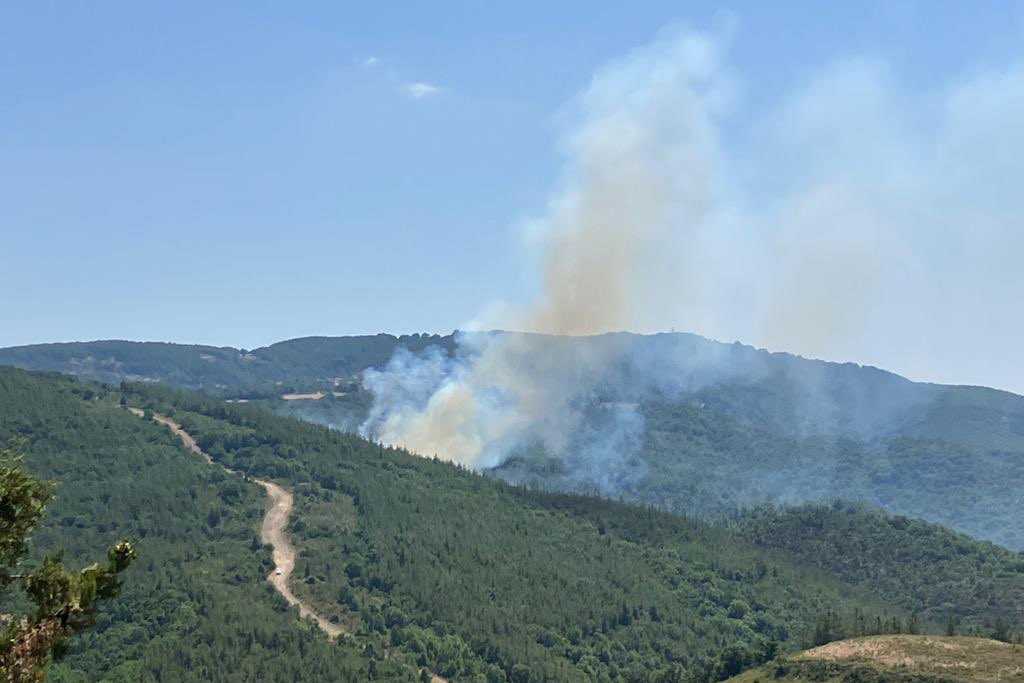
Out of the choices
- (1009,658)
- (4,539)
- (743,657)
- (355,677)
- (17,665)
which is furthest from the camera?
(355,677)

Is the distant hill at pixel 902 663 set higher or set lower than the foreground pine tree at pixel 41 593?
lower

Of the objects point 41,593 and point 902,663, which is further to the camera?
point 902,663

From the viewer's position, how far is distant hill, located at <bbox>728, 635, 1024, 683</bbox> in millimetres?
145500

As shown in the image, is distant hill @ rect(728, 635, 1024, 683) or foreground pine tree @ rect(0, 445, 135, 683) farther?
distant hill @ rect(728, 635, 1024, 683)

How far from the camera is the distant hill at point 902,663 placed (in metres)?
146

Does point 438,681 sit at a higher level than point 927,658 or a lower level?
lower

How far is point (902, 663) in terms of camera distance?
507 ft

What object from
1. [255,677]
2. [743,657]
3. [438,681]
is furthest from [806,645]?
[255,677]

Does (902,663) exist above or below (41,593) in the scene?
below

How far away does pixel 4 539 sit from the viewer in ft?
145

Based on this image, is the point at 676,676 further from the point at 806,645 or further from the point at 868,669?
the point at 868,669

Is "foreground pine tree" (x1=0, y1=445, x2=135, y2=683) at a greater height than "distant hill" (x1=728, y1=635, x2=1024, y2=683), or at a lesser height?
greater

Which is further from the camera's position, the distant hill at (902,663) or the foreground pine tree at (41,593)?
the distant hill at (902,663)

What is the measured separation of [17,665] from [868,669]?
127986mm
